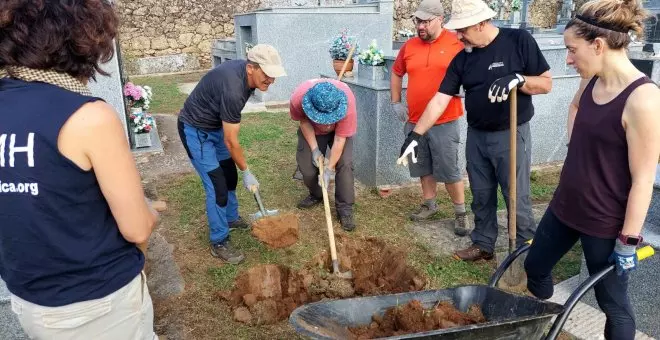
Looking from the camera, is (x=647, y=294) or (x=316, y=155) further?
(x=316, y=155)

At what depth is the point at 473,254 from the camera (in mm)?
3551

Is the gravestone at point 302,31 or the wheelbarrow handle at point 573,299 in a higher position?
the gravestone at point 302,31

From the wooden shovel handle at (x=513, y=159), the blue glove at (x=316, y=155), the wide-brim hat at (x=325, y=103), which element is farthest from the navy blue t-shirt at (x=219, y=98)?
the wooden shovel handle at (x=513, y=159)

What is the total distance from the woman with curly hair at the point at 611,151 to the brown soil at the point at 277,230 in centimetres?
211

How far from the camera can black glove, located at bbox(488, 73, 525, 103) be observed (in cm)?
277

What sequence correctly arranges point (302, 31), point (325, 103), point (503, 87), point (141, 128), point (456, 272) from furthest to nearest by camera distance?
1. point (302, 31)
2. point (141, 128)
3. point (325, 103)
4. point (456, 272)
5. point (503, 87)

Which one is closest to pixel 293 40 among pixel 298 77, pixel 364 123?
pixel 298 77

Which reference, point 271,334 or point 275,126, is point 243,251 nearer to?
point 271,334

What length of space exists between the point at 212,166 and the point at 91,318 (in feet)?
6.89

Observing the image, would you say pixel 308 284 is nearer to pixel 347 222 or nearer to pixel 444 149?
pixel 347 222

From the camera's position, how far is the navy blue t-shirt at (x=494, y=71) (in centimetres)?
299

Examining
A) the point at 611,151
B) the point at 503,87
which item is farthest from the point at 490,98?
the point at 611,151

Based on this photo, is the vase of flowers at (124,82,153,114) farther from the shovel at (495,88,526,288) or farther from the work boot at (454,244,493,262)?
the shovel at (495,88,526,288)

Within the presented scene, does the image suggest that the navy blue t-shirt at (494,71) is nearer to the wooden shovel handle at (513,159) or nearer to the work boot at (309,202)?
the wooden shovel handle at (513,159)
